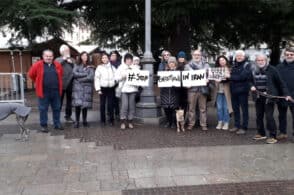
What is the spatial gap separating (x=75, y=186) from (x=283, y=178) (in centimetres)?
291

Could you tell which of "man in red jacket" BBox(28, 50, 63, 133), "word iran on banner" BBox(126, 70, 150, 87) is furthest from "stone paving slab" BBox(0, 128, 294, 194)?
"word iran on banner" BBox(126, 70, 150, 87)

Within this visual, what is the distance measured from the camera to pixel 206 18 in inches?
747

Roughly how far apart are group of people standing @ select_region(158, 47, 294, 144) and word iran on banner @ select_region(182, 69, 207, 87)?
0.14 meters

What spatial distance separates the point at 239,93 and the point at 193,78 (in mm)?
Answer: 1036

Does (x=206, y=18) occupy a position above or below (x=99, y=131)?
above

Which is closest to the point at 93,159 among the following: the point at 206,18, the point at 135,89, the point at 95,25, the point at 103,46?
the point at 135,89

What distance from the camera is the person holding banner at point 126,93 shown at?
409 inches

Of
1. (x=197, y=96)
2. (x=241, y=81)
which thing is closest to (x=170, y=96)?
(x=197, y=96)

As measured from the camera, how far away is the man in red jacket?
394 inches

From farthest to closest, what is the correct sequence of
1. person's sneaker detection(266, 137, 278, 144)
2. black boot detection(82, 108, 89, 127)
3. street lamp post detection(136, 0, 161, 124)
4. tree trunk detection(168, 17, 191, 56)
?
1. tree trunk detection(168, 17, 191, 56)
2. street lamp post detection(136, 0, 161, 124)
3. black boot detection(82, 108, 89, 127)
4. person's sneaker detection(266, 137, 278, 144)

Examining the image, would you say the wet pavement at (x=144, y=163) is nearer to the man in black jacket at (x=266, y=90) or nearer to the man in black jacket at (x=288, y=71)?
the man in black jacket at (x=266, y=90)

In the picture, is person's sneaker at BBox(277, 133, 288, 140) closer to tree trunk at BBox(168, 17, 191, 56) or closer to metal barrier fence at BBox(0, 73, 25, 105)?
metal barrier fence at BBox(0, 73, 25, 105)

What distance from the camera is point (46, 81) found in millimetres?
10016

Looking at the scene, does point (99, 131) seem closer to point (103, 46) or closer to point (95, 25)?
point (95, 25)
